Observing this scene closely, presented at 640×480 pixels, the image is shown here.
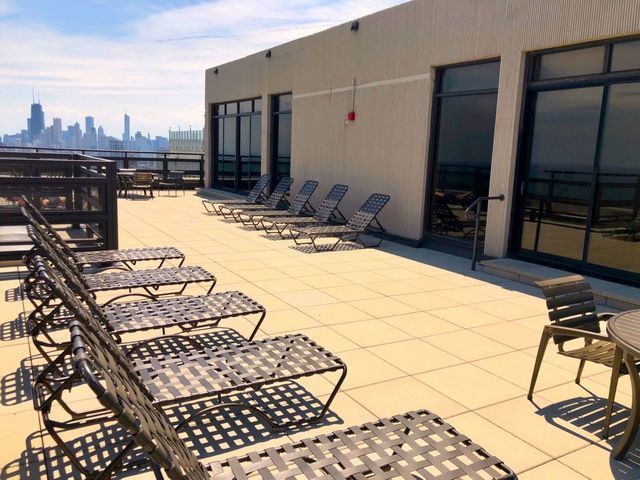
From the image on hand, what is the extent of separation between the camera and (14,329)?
172 inches

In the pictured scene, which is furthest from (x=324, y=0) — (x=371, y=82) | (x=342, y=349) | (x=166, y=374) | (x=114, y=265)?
(x=166, y=374)

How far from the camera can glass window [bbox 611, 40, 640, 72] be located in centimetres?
612

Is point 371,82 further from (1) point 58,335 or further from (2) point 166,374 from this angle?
(2) point 166,374

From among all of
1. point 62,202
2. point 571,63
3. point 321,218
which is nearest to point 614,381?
point 571,63

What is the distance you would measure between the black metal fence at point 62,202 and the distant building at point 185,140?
66.6 ft

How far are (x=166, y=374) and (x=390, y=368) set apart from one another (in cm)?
169

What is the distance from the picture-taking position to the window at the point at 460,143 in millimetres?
8047

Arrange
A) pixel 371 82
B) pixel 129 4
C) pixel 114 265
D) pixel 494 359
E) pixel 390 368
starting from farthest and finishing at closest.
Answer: pixel 129 4
pixel 371 82
pixel 114 265
pixel 494 359
pixel 390 368

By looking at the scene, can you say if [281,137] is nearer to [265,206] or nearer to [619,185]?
[265,206]

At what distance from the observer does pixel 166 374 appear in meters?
2.92

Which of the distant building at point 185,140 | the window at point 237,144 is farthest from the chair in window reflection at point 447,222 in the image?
the distant building at point 185,140

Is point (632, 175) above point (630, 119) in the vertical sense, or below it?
below

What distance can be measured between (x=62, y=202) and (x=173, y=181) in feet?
38.7

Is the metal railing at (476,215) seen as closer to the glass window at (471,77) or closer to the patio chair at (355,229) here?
the glass window at (471,77)
